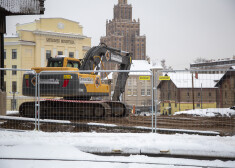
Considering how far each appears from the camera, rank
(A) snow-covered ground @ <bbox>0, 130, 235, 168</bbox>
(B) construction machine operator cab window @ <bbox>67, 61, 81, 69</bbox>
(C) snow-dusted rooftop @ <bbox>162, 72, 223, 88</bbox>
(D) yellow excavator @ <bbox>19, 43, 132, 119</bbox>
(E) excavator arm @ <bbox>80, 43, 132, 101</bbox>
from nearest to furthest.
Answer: (A) snow-covered ground @ <bbox>0, 130, 235, 168</bbox> < (C) snow-dusted rooftop @ <bbox>162, 72, 223, 88</bbox> < (D) yellow excavator @ <bbox>19, 43, 132, 119</bbox> < (B) construction machine operator cab window @ <bbox>67, 61, 81, 69</bbox> < (E) excavator arm @ <bbox>80, 43, 132, 101</bbox>

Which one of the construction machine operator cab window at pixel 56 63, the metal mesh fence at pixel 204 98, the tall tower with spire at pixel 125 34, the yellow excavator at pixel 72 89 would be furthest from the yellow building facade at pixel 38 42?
the tall tower with spire at pixel 125 34

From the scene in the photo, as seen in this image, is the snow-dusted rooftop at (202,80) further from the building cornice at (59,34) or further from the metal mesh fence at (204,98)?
the building cornice at (59,34)

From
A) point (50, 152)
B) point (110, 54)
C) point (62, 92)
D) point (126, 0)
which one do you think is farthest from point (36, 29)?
point (126, 0)

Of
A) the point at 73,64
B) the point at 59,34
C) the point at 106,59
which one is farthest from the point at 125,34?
the point at 73,64

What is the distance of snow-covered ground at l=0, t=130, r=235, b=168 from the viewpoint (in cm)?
544

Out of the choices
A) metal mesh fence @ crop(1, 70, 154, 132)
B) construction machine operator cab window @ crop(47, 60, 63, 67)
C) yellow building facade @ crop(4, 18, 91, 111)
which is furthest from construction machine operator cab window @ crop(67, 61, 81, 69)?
yellow building facade @ crop(4, 18, 91, 111)

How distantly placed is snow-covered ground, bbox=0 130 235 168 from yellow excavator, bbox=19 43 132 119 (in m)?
3.15

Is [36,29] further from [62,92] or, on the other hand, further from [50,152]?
[50,152]

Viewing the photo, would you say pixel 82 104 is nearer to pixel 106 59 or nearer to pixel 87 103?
pixel 87 103

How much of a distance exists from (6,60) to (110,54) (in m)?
31.7

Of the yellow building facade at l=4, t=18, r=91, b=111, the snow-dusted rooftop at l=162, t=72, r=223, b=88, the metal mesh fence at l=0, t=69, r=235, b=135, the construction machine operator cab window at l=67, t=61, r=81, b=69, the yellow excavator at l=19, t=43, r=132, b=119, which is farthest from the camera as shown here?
the yellow building facade at l=4, t=18, r=91, b=111

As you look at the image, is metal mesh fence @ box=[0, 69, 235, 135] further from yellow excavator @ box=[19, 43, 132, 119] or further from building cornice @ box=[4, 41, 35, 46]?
building cornice @ box=[4, 41, 35, 46]

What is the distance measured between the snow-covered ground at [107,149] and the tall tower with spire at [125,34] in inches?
4673

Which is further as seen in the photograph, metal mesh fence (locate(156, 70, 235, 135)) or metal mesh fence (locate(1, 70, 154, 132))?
metal mesh fence (locate(1, 70, 154, 132))
